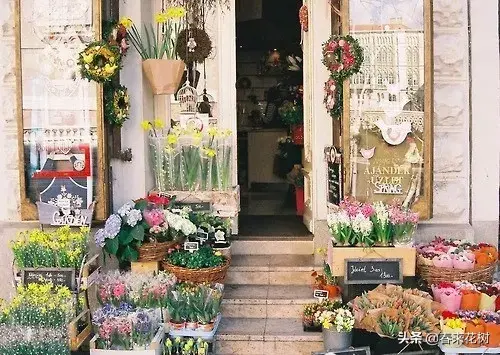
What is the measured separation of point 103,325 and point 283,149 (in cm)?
617

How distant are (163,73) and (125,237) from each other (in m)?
1.88

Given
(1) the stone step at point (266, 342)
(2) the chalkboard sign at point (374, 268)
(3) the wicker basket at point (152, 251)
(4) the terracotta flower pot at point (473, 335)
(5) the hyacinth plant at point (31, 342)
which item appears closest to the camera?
(5) the hyacinth plant at point (31, 342)

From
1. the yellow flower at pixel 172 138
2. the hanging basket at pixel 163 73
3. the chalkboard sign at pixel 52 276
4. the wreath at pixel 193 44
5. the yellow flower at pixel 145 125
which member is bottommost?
the chalkboard sign at pixel 52 276

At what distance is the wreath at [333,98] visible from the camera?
6.83m

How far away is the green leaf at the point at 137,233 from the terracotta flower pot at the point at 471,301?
2.90 metres

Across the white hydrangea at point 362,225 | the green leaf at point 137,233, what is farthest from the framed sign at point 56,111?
the white hydrangea at point 362,225

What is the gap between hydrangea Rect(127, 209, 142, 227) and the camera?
6.54 m

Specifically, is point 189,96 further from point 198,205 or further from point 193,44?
point 198,205

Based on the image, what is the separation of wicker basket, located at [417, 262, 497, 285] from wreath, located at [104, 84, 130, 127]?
3.23 metres

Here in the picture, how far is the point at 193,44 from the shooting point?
7.99 m

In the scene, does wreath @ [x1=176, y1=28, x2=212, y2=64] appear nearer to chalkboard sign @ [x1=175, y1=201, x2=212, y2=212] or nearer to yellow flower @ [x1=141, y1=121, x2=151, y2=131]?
yellow flower @ [x1=141, y1=121, x2=151, y2=131]

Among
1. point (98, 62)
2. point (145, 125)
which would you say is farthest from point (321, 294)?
point (98, 62)

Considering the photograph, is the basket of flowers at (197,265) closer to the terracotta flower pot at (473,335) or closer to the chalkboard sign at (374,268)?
the chalkboard sign at (374,268)

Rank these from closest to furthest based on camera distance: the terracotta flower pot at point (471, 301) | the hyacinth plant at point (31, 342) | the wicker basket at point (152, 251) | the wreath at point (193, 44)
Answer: the hyacinth plant at point (31, 342) → the terracotta flower pot at point (471, 301) → the wicker basket at point (152, 251) → the wreath at point (193, 44)
